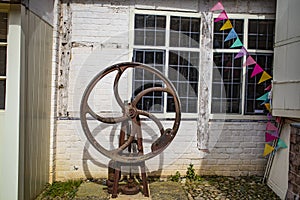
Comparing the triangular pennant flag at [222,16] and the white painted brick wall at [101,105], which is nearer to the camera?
the white painted brick wall at [101,105]

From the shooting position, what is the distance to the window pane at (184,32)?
4.93 metres

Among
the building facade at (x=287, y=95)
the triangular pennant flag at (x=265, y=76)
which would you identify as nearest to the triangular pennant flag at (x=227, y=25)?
the building facade at (x=287, y=95)

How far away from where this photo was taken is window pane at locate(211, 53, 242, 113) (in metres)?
5.05

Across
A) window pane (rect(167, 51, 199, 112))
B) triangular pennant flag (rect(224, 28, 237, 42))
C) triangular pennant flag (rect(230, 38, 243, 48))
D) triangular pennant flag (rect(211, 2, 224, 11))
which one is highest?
triangular pennant flag (rect(211, 2, 224, 11))

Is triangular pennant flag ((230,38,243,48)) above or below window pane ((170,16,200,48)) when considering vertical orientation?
below

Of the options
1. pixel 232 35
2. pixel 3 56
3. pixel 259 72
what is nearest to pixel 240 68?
pixel 259 72

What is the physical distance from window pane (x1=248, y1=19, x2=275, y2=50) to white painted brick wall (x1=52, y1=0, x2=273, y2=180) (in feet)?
0.72

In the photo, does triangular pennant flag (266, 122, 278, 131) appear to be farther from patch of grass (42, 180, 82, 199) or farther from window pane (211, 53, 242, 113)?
patch of grass (42, 180, 82, 199)

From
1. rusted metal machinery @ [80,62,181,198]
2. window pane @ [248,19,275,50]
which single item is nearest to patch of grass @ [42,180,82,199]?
rusted metal machinery @ [80,62,181,198]

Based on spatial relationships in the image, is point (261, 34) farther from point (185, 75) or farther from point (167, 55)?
point (167, 55)

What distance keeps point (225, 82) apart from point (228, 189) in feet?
5.11

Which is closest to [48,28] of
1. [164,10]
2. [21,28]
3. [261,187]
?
[21,28]

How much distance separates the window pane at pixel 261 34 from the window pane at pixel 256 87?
6.0 inches

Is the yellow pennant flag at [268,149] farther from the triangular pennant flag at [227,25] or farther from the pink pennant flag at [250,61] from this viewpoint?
the triangular pennant flag at [227,25]
